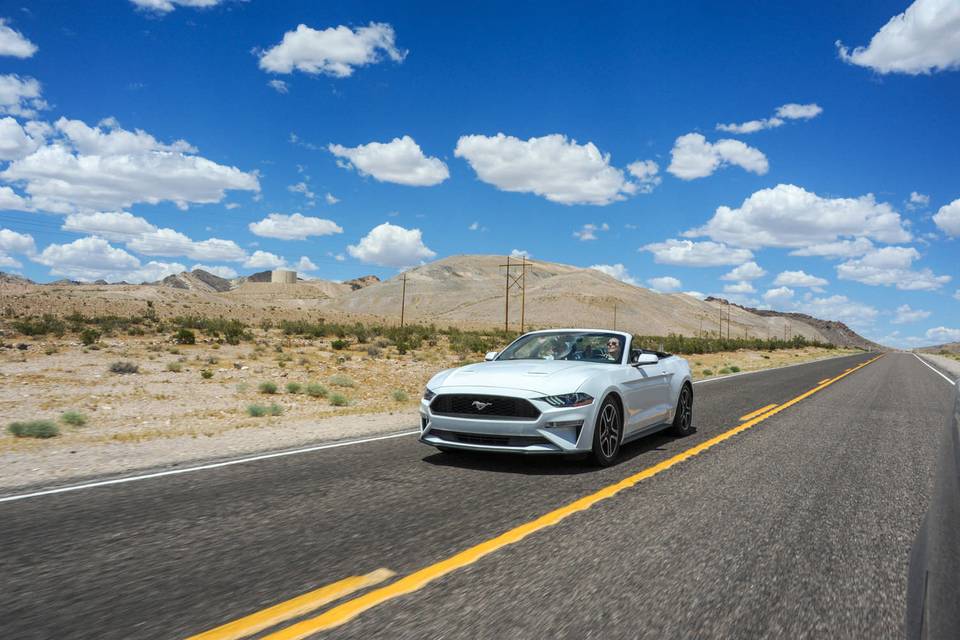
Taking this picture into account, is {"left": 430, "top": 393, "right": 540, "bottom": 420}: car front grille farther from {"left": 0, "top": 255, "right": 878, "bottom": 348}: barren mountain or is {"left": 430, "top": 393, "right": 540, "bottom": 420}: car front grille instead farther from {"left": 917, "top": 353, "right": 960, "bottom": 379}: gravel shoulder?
{"left": 0, "top": 255, "right": 878, "bottom": 348}: barren mountain

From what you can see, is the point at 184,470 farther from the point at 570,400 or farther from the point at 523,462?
the point at 570,400

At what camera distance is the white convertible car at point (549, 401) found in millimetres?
6648

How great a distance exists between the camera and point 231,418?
13281 mm

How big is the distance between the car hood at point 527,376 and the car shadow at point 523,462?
780 millimetres

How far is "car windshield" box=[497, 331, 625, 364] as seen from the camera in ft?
27.6

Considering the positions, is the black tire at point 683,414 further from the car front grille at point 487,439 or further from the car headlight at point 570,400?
the car front grille at point 487,439

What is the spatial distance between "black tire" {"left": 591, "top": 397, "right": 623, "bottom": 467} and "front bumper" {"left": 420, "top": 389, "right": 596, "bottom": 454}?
22 cm

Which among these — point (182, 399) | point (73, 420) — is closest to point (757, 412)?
point (73, 420)

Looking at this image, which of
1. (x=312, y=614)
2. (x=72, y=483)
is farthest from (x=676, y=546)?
(x=72, y=483)

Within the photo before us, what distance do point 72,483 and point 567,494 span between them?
4.72 meters

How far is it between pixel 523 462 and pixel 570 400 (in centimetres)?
109

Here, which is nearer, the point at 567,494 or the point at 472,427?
the point at 567,494

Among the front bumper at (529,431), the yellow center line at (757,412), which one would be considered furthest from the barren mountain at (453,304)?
the front bumper at (529,431)

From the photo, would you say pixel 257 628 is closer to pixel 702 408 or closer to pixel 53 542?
pixel 53 542
